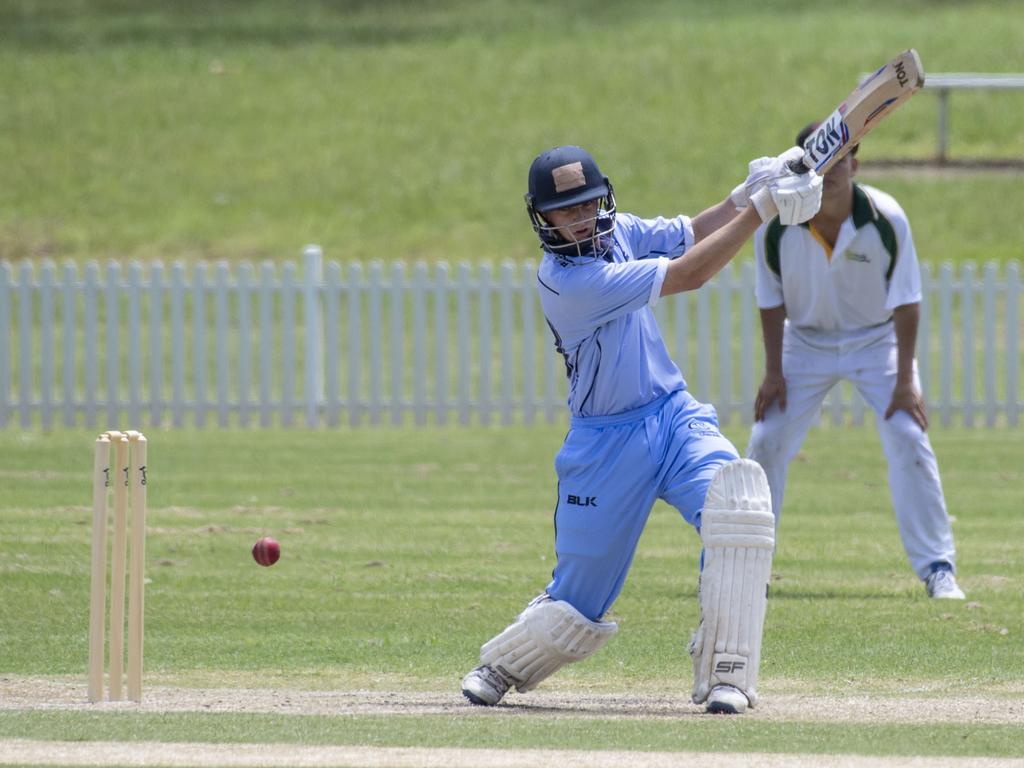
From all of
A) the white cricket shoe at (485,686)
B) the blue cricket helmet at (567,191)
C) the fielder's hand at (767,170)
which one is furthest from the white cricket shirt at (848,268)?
the white cricket shoe at (485,686)

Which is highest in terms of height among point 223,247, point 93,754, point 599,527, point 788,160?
point 223,247

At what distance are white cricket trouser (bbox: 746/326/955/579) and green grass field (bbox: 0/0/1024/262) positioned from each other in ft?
45.9

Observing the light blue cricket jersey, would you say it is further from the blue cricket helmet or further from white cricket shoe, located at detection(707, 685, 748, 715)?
white cricket shoe, located at detection(707, 685, 748, 715)

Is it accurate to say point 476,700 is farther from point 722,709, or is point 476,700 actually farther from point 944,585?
point 944,585

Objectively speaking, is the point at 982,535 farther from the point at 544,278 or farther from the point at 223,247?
the point at 223,247

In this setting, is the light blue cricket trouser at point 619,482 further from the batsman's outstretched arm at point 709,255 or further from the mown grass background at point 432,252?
the mown grass background at point 432,252

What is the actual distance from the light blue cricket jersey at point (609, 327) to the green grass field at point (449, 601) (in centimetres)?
109

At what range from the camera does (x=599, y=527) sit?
6.39 m

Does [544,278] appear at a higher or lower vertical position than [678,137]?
lower

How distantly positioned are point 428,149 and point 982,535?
58.6ft

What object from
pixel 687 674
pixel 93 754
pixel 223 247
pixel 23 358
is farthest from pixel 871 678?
pixel 223 247

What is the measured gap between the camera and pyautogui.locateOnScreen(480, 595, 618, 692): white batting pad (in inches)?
254

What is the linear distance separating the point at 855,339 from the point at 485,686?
3.21 meters

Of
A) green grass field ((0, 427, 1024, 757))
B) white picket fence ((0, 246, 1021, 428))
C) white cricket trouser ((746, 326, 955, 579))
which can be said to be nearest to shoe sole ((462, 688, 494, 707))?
green grass field ((0, 427, 1024, 757))
